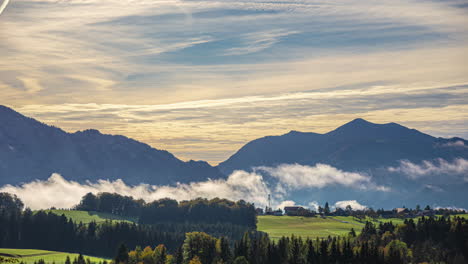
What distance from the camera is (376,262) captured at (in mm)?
196625

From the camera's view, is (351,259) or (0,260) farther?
(351,259)

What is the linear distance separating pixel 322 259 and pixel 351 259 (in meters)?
9.17

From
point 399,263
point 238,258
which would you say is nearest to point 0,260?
point 238,258

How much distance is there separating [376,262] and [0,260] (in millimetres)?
152905

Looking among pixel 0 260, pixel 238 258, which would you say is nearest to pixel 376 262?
pixel 238 258

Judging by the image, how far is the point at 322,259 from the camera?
199 metres

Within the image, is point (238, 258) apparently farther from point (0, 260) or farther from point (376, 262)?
point (0, 260)

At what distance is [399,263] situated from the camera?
19900 centimetres

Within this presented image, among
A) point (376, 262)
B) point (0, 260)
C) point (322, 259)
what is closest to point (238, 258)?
point (322, 259)

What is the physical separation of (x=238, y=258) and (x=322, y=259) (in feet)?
88.7

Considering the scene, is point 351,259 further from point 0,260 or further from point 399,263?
point 0,260

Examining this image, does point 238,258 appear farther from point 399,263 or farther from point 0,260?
point 0,260

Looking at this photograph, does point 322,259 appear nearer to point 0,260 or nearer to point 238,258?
point 238,258

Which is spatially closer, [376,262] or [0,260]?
[0,260]
